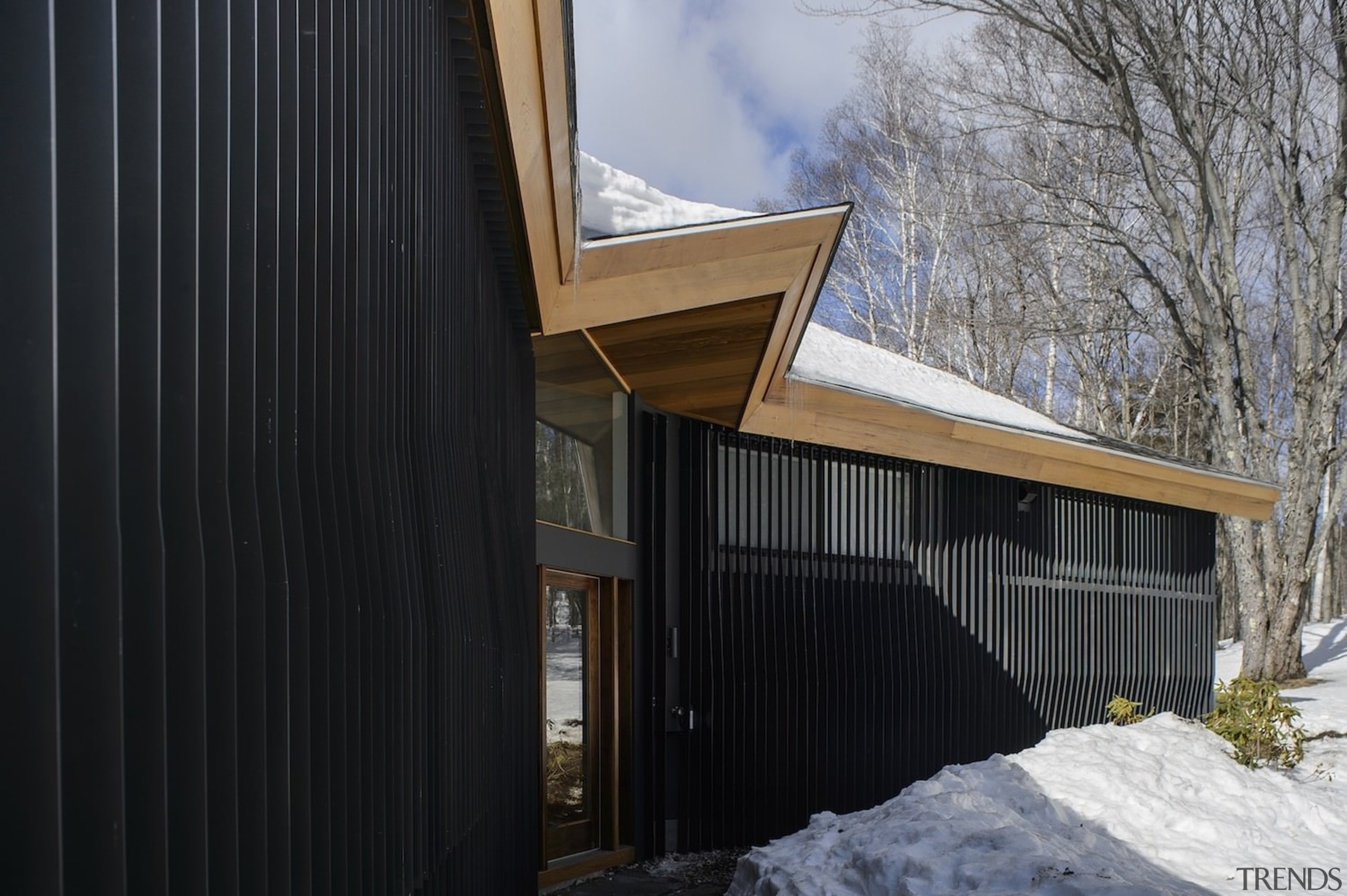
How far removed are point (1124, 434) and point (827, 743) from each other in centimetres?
1819

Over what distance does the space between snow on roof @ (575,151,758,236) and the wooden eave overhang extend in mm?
100

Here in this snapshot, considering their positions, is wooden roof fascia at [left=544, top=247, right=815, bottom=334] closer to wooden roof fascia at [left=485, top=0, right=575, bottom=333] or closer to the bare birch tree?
wooden roof fascia at [left=485, top=0, right=575, bottom=333]

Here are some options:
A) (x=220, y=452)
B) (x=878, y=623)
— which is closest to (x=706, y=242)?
(x=220, y=452)

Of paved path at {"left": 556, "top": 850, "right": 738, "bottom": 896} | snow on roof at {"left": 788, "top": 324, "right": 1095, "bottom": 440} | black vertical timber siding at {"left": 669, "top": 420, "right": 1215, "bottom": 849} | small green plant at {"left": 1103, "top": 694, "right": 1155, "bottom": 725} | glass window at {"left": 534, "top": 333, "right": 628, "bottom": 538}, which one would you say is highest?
snow on roof at {"left": 788, "top": 324, "right": 1095, "bottom": 440}

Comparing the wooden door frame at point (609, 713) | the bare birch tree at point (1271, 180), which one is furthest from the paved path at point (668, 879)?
the bare birch tree at point (1271, 180)

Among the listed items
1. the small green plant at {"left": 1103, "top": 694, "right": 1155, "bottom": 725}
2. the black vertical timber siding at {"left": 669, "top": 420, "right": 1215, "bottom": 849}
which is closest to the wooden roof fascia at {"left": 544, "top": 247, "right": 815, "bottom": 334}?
the black vertical timber siding at {"left": 669, "top": 420, "right": 1215, "bottom": 849}

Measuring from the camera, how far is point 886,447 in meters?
9.56

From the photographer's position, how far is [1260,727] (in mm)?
9734

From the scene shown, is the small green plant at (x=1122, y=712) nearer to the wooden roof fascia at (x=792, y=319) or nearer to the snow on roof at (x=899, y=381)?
the snow on roof at (x=899, y=381)

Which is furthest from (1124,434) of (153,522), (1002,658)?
(153,522)

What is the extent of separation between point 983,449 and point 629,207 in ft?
17.9

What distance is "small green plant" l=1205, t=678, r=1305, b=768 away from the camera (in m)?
9.70

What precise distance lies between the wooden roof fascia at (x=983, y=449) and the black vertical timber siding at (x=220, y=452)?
5838mm

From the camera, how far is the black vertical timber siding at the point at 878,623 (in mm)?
8898
